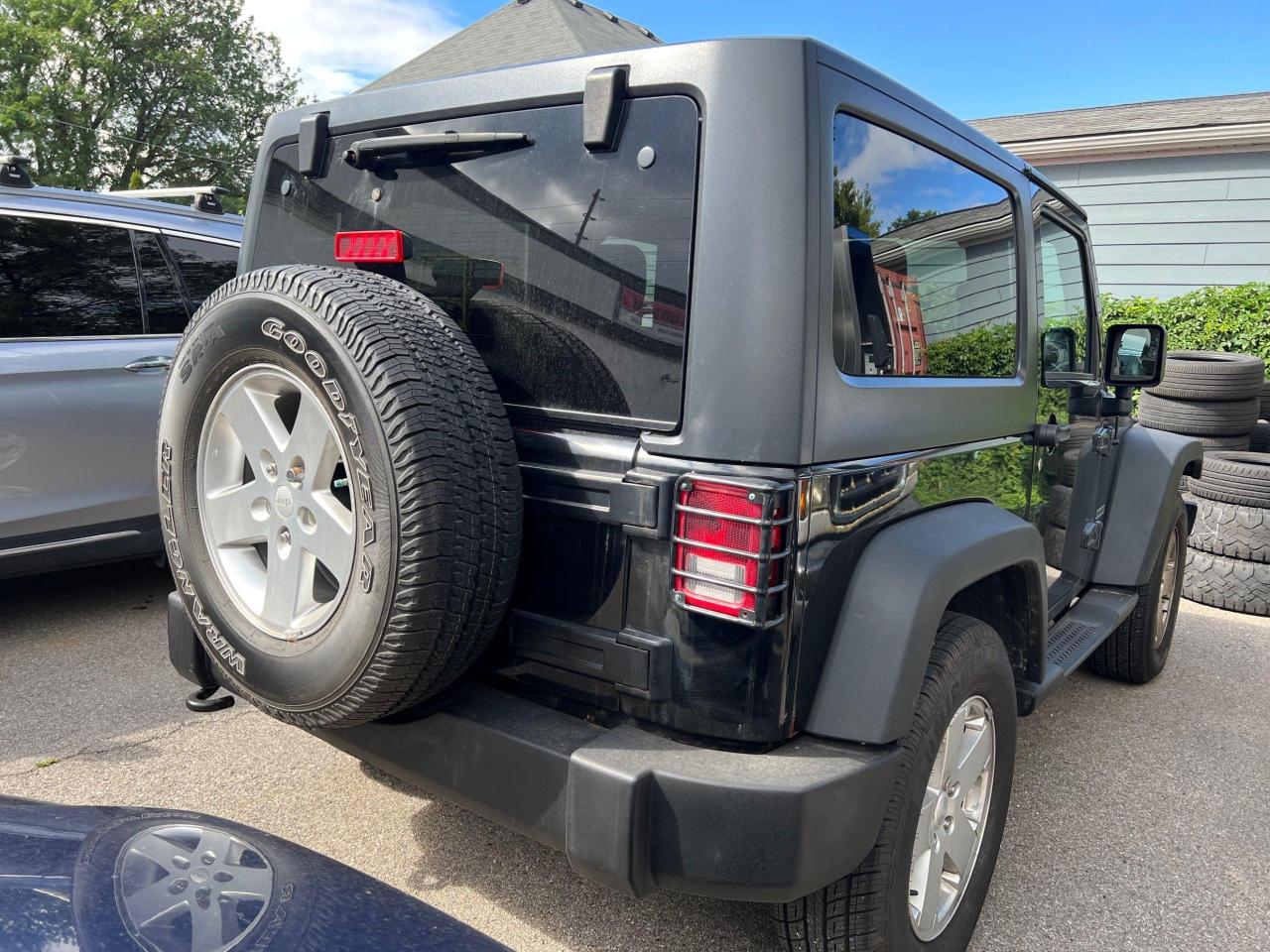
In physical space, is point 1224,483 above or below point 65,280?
below

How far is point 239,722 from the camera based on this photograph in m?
3.23

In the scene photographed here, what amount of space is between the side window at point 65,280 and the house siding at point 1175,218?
962cm

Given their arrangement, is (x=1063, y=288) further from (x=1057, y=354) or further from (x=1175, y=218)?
(x=1175, y=218)

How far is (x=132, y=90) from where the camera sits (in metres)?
29.2

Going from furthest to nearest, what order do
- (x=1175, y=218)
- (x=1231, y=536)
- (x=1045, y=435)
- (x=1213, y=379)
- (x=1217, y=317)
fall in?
(x=1175, y=218), (x=1217, y=317), (x=1213, y=379), (x=1231, y=536), (x=1045, y=435)

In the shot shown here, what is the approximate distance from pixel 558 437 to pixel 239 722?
2008 mm

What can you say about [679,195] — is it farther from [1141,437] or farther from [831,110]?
[1141,437]

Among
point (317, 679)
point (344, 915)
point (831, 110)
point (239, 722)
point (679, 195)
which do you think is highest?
point (831, 110)

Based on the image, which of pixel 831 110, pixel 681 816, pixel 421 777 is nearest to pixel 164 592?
pixel 421 777

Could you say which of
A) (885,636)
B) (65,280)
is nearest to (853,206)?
(885,636)

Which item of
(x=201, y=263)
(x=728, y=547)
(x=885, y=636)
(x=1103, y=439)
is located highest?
(x=201, y=263)

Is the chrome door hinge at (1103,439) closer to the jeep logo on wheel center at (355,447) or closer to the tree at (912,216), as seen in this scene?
the tree at (912,216)

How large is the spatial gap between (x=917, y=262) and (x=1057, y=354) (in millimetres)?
1244

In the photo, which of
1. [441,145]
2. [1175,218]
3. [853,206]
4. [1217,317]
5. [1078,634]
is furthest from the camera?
[1175,218]
